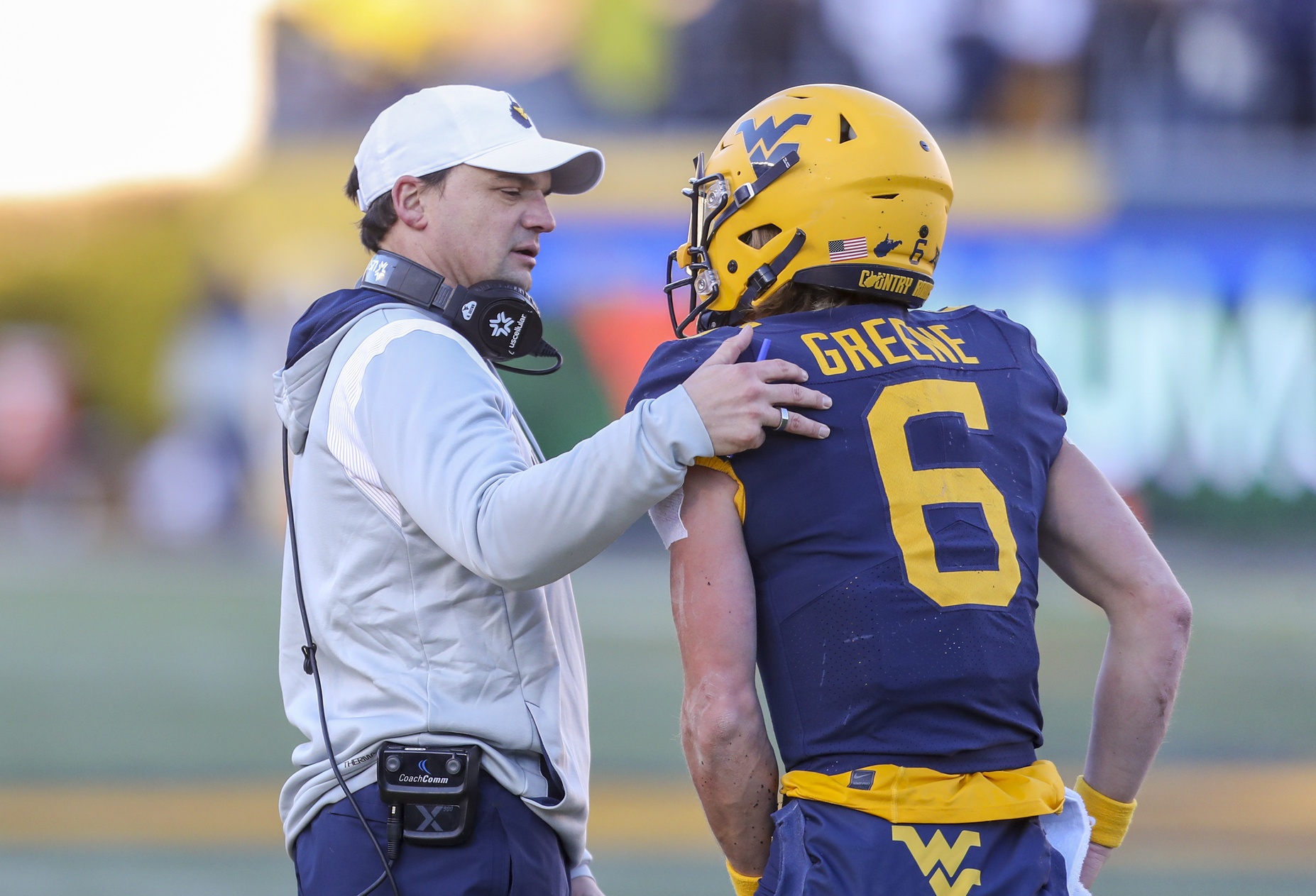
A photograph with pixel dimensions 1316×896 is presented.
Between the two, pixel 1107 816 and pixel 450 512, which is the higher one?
pixel 450 512

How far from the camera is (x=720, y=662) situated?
2303mm

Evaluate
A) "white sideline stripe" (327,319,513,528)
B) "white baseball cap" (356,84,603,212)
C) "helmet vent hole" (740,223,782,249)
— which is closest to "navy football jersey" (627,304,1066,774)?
"helmet vent hole" (740,223,782,249)

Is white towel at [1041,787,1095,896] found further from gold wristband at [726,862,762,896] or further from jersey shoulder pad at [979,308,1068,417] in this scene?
jersey shoulder pad at [979,308,1068,417]

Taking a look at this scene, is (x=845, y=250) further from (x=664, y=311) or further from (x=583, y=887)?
(x=664, y=311)

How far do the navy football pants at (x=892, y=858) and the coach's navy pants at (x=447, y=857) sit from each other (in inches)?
20.7

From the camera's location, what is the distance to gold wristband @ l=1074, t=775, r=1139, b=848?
263cm

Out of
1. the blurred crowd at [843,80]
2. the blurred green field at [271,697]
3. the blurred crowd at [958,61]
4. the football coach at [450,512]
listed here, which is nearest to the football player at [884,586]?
the football coach at [450,512]

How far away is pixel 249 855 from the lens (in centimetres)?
687

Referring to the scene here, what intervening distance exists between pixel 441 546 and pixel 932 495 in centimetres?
85

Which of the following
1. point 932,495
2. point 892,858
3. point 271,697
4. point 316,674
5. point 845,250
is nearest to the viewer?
point 892,858

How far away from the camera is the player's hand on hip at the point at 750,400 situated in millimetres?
2248

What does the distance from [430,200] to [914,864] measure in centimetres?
162

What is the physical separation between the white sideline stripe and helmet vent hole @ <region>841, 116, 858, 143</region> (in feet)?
2.61

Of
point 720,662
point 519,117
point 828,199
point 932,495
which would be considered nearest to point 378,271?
point 519,117
